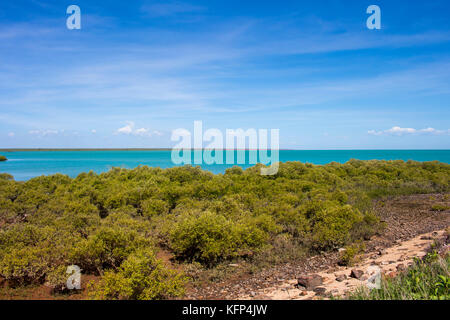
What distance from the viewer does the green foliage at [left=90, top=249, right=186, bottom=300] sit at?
7754 millimetres

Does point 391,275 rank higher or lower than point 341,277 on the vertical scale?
higher

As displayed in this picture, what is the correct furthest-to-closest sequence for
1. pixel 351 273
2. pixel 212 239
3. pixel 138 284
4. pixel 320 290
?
pixel 212 239, pixel 351 273, pixel 138 284, pixel 320 290

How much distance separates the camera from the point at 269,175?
89.4 ft

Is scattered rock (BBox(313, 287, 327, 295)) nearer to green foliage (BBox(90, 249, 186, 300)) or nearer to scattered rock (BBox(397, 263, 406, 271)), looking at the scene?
scattered rock (BBox(397, 263, 406, 271))

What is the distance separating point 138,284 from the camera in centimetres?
805

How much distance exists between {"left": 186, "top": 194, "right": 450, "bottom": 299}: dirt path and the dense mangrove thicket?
94cm

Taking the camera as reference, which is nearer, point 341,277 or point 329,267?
point 341,277

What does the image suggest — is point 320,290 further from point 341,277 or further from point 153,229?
point 153,229

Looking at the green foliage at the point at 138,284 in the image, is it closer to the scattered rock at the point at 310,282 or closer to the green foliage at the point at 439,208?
the scattered rock at the point at 310,282

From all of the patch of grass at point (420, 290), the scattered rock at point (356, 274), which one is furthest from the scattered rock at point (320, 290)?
the patch of grass at point (420, 290)

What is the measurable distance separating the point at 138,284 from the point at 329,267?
21.6ft

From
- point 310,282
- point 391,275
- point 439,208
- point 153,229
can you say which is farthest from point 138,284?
point 439,208

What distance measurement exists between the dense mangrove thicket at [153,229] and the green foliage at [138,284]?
1.1 inches
